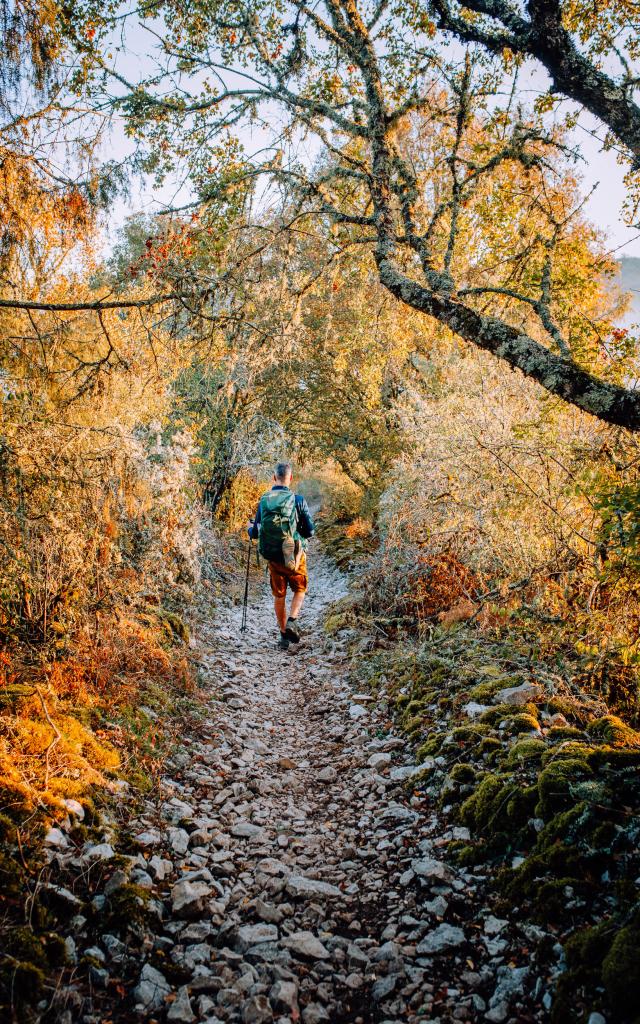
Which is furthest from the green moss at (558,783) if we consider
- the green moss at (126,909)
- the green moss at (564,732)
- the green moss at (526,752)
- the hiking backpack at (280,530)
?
the hiking backpack at (280,530)

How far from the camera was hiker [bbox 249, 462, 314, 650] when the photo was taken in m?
8.54

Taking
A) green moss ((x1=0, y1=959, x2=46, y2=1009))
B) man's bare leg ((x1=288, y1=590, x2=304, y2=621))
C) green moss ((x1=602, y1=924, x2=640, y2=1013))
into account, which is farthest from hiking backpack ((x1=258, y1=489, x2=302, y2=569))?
green moss ((x1=602, y1=924, x2=640, y2=1013))

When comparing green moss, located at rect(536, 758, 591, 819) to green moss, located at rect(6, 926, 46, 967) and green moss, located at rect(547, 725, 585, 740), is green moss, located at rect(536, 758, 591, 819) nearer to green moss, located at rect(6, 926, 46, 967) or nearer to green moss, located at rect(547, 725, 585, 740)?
green moss, located at rect(547, 725, 585, 740)

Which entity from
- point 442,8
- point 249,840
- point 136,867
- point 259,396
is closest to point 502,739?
point 249,840

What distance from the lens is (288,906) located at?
343 centimetres

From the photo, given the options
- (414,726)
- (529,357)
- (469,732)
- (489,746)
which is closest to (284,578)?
(414,726)

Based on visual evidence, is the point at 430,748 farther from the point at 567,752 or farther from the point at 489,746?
the point at 567,752

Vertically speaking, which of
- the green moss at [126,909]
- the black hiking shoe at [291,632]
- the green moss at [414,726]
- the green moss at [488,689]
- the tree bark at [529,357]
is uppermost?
the tree bark at [529,357]

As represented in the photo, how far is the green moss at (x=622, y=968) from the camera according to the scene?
2232 mm

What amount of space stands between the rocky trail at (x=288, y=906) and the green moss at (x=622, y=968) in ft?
1.23

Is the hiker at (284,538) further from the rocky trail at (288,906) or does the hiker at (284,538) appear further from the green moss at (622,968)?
the green moss at (622,968)

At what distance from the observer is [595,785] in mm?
3377

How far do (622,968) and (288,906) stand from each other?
6.50 ft

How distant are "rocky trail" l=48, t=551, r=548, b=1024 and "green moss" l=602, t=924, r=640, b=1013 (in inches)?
14.8
